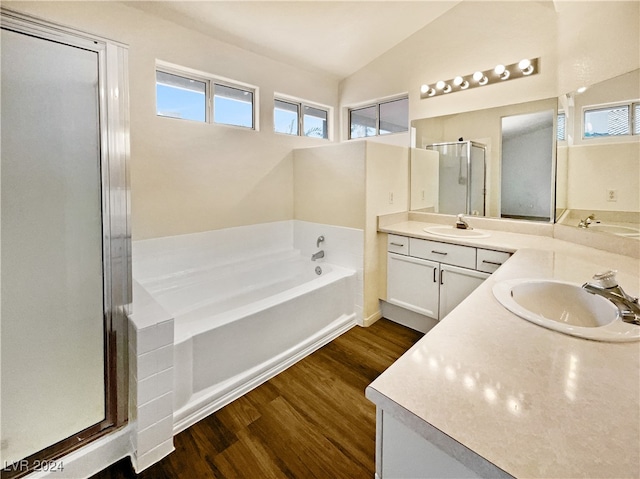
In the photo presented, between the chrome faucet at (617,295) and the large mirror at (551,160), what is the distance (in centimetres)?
89

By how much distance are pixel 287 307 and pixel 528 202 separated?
2.14 meters

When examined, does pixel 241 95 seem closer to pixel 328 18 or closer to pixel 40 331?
pixel 328 18

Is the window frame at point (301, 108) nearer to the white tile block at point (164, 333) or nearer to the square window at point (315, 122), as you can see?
the square window at point (315, 122)

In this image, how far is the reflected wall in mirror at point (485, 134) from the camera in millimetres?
2537

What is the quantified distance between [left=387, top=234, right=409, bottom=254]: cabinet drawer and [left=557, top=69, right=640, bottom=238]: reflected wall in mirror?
1.15 metres

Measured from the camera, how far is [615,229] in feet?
5.74

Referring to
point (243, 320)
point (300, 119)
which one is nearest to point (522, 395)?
point (243, 320)

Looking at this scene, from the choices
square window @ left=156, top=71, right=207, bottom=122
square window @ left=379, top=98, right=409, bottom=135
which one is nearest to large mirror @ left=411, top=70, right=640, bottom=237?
square window @ left=379, top=98, right=409, bottom=135

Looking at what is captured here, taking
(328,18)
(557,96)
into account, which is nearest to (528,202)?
(557,96)

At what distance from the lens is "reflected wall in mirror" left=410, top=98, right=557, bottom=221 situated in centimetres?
254

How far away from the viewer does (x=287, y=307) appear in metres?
2.21

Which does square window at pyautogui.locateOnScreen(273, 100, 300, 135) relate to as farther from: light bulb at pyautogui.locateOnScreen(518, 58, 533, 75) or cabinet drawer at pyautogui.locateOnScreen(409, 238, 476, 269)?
light bulb at pyautogui.locateOnScreen(518, 58, 533, 75)

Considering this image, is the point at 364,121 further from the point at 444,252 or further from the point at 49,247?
the point at 49,247

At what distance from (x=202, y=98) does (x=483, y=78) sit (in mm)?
2552
